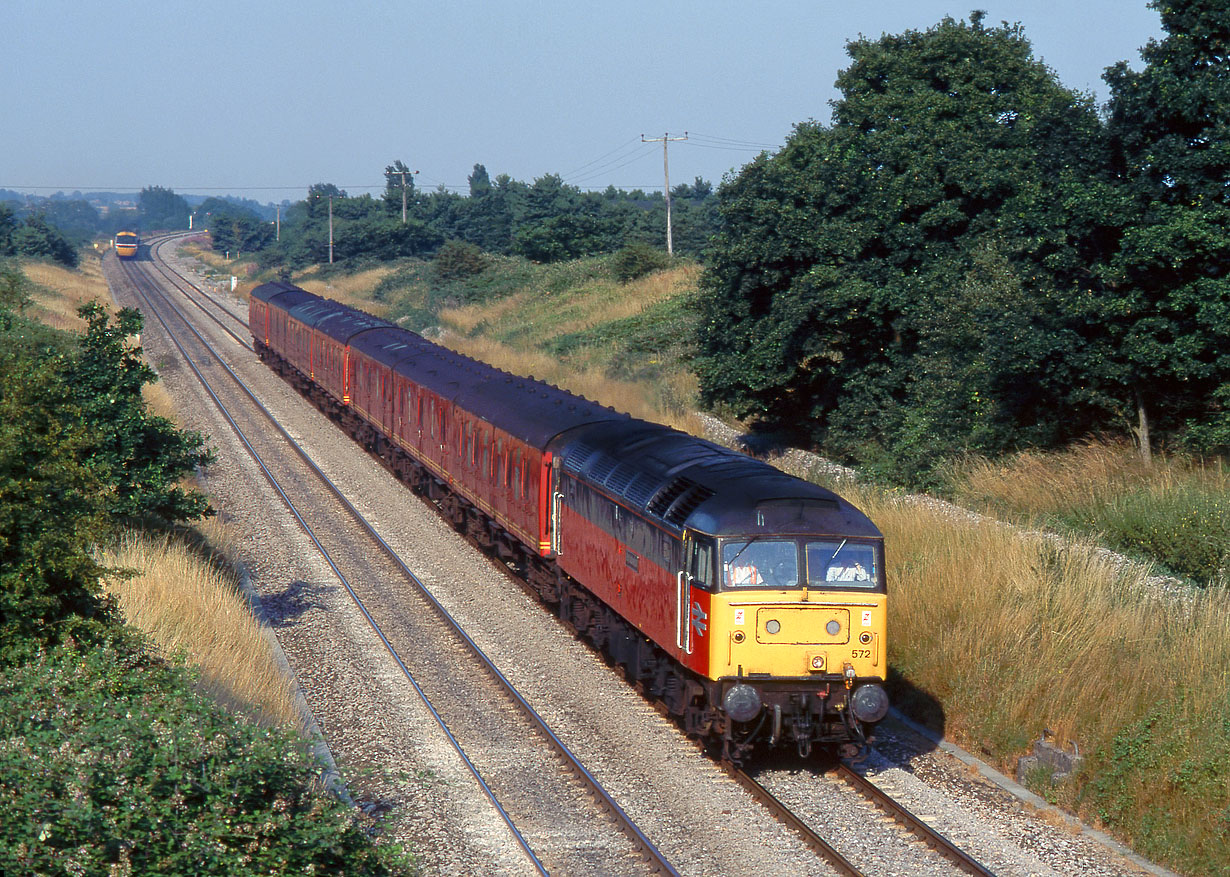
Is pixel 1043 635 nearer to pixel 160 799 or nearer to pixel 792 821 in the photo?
pixel 792 821

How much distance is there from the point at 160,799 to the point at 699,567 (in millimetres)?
5923

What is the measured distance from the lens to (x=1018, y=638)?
43.0ft

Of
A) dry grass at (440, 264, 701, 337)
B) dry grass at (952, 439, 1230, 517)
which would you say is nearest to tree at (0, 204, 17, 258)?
dry grass at (440, 264, 701, 337)

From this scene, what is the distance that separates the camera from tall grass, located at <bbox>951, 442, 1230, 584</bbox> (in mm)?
15641

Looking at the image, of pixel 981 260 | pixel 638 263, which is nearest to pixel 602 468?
pixel 981 260

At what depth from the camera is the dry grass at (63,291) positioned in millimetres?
48906

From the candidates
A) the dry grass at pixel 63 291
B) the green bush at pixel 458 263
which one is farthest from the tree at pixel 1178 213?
the green bush at pixel 458 263

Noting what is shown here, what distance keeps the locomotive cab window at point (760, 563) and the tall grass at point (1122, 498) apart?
5635 millimetres

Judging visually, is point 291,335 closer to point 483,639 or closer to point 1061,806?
point 483,639

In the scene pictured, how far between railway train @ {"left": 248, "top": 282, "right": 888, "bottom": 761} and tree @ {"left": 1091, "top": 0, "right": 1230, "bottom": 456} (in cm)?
795

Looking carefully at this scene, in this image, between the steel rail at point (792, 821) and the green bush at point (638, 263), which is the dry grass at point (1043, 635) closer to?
the steel rail at point (792, 821)

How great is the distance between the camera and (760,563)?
37.8ft

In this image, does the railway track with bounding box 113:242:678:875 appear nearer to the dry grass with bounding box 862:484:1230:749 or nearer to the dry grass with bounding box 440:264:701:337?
the dry grass with bounding box 862:484:1230:749

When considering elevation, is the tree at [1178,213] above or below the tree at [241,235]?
below
